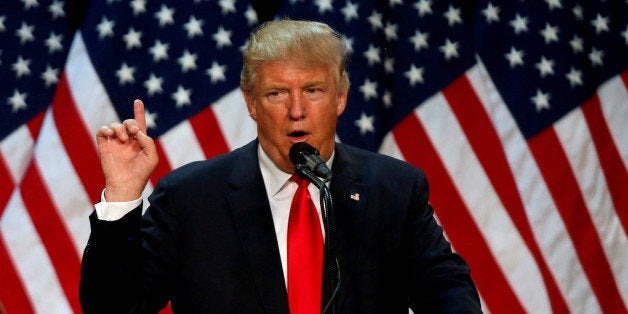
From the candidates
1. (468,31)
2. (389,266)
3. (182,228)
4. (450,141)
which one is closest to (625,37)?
(468,31)

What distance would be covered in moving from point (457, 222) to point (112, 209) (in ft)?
6.19

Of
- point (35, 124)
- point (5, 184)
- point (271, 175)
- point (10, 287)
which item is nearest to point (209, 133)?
Answer: point (35, 124)

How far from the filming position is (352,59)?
331cm

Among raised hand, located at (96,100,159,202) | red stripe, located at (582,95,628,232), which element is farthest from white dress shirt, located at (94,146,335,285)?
red stripe, located at (582,95,628,232)

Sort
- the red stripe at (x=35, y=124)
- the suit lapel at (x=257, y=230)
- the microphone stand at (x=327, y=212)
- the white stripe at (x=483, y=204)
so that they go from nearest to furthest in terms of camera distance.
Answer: the microphone stand at (x=327, y=212) → the suit lapel at (x=257, y=230) → the red stripe at (x=35, y=124) → the white stripe at (x=483, y=204)

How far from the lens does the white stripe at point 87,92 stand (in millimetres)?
3158

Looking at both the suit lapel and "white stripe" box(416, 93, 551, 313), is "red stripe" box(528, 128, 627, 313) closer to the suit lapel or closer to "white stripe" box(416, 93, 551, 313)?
"white stripe" box(416, 93, 551, 313)

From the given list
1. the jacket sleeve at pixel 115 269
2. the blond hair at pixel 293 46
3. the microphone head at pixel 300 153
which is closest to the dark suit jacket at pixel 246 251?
the jacket sleeve at pixel 115 269

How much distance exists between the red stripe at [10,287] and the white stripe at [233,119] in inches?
37.0

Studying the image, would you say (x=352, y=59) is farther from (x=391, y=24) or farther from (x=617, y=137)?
(x=617, y=137)

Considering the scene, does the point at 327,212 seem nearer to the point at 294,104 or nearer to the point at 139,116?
the point at 294,104

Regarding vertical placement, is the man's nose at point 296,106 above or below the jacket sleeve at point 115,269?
above

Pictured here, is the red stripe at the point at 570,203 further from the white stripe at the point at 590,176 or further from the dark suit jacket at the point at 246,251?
the dark suit jacket at the point at 246,251

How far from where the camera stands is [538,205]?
133 inches
